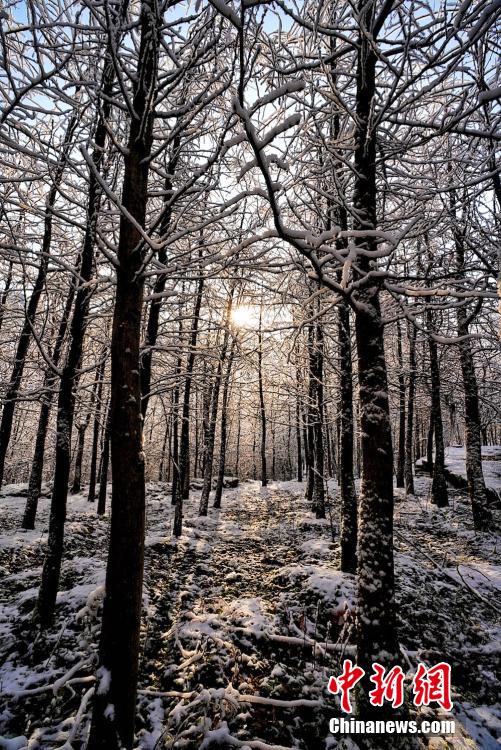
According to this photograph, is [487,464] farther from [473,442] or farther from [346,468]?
[346,468]

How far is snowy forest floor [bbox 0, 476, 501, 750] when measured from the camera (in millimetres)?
3461

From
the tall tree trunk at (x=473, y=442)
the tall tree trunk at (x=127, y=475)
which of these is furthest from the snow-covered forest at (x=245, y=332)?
the tall tree trunk at (x=473, y=442)

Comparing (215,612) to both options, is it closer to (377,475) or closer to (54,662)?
(54,662)

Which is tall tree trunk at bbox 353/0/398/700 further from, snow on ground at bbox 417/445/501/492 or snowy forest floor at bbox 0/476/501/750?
snow on ground at bbox 417/445/501/492

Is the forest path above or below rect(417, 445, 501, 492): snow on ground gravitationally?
below

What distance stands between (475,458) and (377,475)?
26.5 feet

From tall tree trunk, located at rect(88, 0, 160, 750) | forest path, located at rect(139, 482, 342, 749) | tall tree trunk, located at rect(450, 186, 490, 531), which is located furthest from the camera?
tall tree trunk, located at rect(450, 186, 490, 531)

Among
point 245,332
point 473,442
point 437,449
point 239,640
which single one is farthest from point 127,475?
point 437,449

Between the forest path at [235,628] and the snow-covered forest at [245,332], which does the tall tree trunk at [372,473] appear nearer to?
the snow-covered forest at [245,332]

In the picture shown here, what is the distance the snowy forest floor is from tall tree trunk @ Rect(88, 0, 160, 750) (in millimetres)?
1100

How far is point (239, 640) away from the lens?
15.7 ft

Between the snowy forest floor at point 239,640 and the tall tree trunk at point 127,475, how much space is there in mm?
1100

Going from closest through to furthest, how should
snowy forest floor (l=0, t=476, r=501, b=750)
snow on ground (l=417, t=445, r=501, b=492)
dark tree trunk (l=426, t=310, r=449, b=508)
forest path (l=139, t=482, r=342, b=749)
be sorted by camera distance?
snowy forest floor (l=0, t=476, r=501, b=750) → forest path (l=139, t=482, r=342, b=749) → dark tree trunk (l=426, t=310, r=449, b=508) → snow on ground (l=417, t=445, r=501, b=492)

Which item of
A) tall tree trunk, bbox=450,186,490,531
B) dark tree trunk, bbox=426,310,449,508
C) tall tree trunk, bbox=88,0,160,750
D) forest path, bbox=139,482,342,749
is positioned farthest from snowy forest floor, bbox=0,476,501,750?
dark tree trunk, bbox=426,310,449,508
